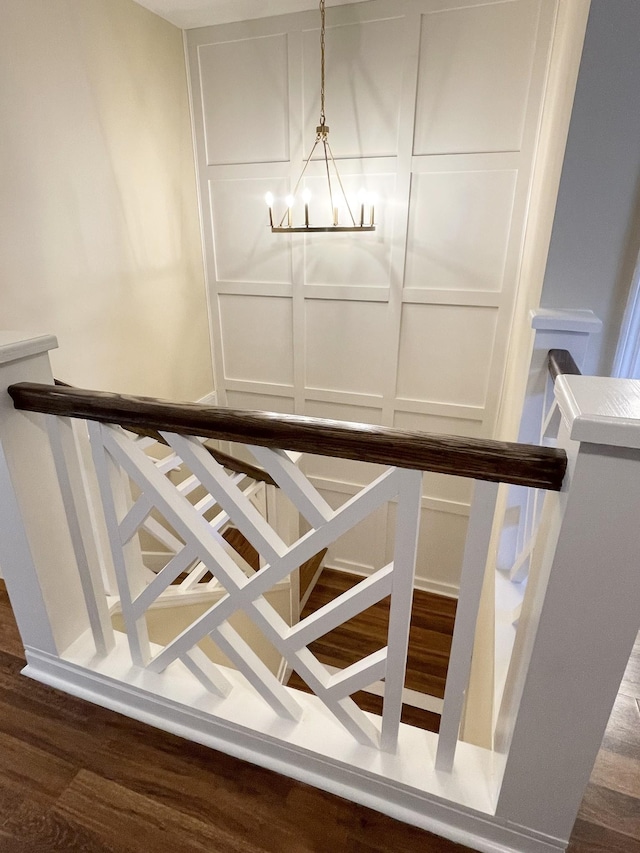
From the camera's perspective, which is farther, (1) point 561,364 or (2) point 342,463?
(2) point 342,463

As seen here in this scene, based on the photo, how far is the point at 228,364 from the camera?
369 centimetres

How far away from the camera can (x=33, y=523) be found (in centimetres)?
116

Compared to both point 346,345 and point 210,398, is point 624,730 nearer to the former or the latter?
point 346,345

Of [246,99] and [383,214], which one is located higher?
[246,99]

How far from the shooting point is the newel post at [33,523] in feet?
3.50

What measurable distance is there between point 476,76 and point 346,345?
5.50 ft

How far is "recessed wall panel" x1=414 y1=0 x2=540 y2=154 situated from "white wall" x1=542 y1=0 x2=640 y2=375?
1.49 meters

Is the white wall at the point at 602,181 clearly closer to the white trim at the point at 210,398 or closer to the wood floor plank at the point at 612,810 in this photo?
the wood floor plank at the point at 612,810

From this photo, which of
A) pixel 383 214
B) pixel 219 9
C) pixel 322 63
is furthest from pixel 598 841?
pixel 219 9

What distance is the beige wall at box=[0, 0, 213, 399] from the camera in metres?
1.98

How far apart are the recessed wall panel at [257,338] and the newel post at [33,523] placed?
7.72 ft

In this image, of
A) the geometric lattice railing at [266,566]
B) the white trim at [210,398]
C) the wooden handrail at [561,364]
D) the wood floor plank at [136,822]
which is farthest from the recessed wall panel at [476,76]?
the wood floor plank at [136,822]

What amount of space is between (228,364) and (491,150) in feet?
7.49

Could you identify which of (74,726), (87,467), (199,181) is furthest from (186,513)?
(199,181)
